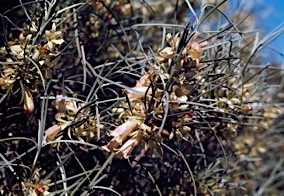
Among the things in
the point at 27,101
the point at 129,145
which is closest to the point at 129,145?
the point at 129,145

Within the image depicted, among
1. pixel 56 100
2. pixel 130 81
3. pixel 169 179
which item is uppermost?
pixel 56 100

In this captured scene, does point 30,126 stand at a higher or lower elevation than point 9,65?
lower

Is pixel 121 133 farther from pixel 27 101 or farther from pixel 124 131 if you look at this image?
pixel 27 101

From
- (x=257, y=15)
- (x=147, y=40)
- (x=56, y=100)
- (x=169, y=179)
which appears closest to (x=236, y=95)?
(x=169, y=179)

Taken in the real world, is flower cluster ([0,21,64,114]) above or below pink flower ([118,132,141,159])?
above

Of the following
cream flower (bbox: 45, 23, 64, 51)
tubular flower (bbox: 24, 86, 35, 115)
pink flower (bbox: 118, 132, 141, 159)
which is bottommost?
pink flower (bbox: 118, 132, 141, 159)

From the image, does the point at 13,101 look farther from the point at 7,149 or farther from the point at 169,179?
the point at 169,179

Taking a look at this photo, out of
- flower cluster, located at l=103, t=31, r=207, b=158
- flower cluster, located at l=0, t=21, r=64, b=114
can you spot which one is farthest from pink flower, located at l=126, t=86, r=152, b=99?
flower cluster, located at l=0, t=21, r=64, b=114

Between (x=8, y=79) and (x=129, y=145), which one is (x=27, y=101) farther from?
(x=129, y=145)

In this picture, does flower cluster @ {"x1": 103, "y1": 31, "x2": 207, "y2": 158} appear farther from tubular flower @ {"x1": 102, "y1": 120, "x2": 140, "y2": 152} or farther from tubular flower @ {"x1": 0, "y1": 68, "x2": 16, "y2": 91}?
tubular flower @ {"x1": 0, "y1": 68, "x2": 16, "y2": 91}

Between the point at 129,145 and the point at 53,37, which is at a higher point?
the point at 53,37

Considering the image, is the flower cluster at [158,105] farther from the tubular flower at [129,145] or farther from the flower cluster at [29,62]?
the flower cluster at [29,62]
